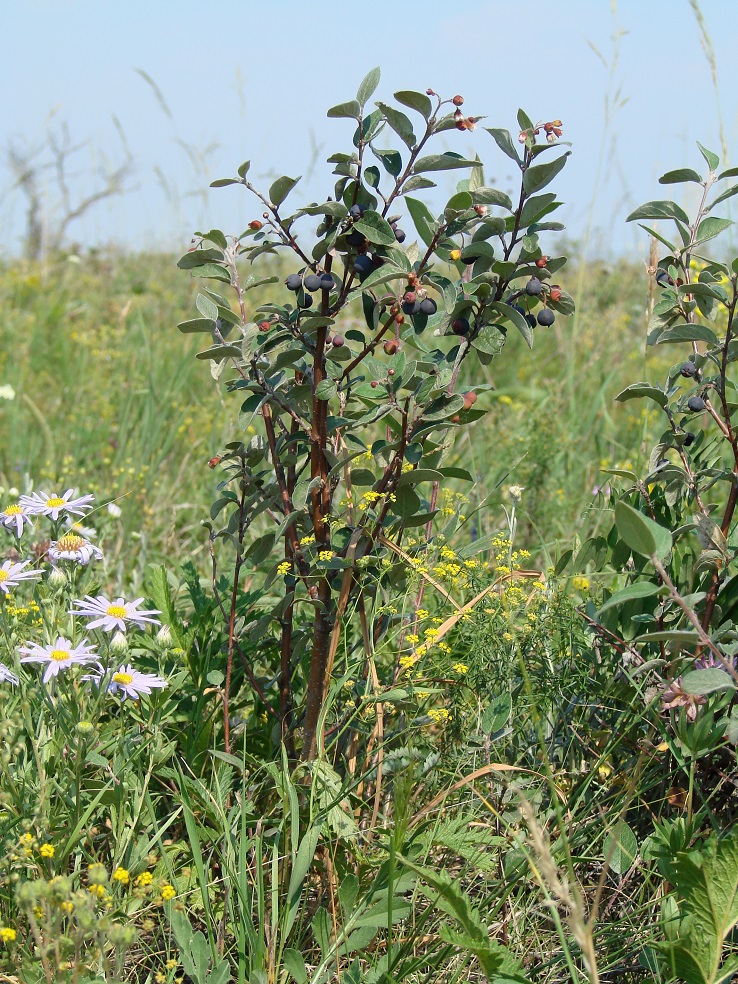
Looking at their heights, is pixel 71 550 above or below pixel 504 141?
below

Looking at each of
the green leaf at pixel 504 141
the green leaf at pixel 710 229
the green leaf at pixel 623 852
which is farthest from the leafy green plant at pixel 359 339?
the green leaf at pixel 623 852

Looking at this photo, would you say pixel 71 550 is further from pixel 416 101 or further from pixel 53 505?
pixel 416 101

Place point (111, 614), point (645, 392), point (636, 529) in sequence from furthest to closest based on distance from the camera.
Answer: point (645, 392), point (111, 614), point (636, 529)

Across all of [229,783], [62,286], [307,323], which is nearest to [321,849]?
[229,783]

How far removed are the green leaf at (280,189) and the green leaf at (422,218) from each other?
0.73ft

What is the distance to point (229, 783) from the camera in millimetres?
1701

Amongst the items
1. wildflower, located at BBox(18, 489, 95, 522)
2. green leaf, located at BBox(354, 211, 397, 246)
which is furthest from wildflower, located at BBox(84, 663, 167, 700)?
green leaf, located at BBox(354, 211, 397, 246)

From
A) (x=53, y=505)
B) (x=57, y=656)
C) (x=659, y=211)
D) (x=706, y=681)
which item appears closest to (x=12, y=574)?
(x=53, y=505)

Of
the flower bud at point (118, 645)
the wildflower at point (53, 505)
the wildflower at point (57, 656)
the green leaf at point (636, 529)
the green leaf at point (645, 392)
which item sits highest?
the green leaf at point (645, 392)

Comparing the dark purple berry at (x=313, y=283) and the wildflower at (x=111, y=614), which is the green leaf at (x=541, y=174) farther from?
the wildflower at (x=111, y=614)

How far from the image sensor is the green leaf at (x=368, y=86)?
1510 mm

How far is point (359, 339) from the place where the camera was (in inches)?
67.6

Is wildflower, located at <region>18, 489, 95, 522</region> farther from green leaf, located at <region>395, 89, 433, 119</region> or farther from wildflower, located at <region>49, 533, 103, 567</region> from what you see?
green leaf, located at <region>395, 89, 433, 119</region>

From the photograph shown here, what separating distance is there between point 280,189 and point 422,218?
309 millimetres
